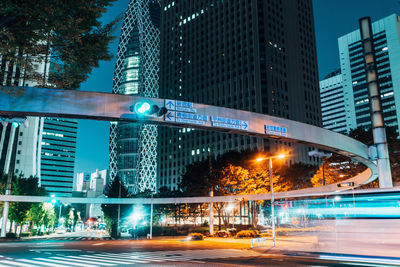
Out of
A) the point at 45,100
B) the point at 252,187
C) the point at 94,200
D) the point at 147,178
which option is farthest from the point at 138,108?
the point at 147,178

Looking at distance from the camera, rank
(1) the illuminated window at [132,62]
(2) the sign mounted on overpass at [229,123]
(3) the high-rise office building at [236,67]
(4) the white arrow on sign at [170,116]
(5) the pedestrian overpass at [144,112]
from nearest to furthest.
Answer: (5) the pedestrian overpass at [144,112]
(4) the white arrow on sign at [170,116]
(2) the sign mounted on overpass at [229,123]
(3) the high-rise office building at [236,67]
(1) the illuminated window at [132,62]

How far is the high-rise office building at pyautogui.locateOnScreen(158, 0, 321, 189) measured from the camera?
423 feet

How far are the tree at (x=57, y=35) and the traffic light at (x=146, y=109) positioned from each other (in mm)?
3119

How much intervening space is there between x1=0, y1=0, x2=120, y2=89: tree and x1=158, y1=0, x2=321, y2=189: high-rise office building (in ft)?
356

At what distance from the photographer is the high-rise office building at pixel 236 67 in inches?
5079

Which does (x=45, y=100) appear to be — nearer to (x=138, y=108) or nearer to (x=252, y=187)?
(x=138, y=108)

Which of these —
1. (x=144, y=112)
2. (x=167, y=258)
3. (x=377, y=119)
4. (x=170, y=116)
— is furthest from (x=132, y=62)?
(x=144, y=112)

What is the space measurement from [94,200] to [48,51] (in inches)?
1997

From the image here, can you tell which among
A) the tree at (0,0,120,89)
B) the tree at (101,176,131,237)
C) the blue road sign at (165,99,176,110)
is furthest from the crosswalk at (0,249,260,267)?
the tree at (101,176,131,237)

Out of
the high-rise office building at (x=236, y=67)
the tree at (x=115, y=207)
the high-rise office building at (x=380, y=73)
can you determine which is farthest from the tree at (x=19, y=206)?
the high-rise office building at (x=380, y=73)

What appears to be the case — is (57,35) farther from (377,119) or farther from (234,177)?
(234,177)

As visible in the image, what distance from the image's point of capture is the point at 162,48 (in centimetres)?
16862

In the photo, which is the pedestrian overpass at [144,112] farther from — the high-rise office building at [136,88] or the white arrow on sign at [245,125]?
the high-rise office building at [136,88]

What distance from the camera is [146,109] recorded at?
17.8 meters
